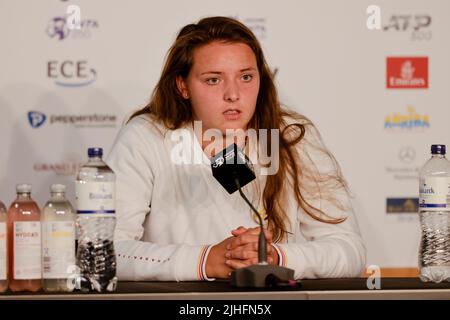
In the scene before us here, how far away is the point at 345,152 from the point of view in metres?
3.26

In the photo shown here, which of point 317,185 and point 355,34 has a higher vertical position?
point 355,34

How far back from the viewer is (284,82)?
326cm

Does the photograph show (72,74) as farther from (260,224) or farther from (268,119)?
(260,224)

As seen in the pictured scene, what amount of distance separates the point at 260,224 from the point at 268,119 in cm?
82

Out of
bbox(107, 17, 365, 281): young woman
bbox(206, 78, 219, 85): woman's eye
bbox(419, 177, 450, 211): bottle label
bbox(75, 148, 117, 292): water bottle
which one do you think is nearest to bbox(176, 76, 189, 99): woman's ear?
bbox(107, 17, 365, 281): young woman

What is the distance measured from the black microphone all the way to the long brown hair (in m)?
0.62

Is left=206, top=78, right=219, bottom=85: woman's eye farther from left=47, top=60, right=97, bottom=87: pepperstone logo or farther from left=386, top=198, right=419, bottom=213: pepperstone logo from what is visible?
left=386, top=198, right=419, bottom=213: pepperstone logo

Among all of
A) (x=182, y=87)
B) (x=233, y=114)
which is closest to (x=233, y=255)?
(x=233, y=114)

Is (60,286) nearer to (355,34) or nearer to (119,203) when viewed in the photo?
(119,203)

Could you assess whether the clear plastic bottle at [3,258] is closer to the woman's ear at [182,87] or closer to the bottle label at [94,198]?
the bottle label at [94,198]

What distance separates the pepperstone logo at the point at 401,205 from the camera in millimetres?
3252

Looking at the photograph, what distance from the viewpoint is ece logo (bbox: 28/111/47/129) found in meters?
3.26

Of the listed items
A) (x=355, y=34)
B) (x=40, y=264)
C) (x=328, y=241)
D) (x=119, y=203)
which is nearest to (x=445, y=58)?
(x=355, y=34)
